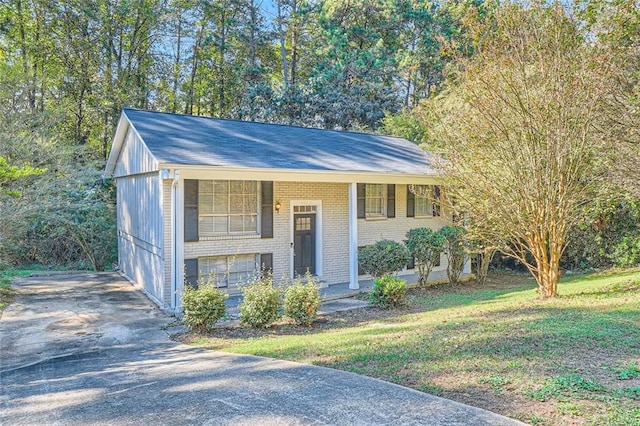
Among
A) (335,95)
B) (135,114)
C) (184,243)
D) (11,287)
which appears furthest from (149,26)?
(184,243)

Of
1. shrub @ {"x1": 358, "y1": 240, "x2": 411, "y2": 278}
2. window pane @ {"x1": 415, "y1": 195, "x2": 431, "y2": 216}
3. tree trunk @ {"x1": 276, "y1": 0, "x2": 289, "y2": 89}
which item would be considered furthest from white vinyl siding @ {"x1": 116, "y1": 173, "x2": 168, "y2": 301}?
tree trunk @ {"x1": 276, "y1": 0, "x2": 289, "y2": 89}

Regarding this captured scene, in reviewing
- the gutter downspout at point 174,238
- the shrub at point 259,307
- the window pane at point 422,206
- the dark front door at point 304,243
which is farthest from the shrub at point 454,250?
the gutter downspout at point 174,238

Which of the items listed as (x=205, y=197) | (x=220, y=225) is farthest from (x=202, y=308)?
(x=205, y=197)

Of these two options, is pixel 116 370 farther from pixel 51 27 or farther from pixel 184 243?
pixel 51 27

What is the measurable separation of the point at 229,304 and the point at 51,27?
20256 mm

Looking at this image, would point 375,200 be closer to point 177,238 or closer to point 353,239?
point 353,239

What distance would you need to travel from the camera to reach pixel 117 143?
→ 1409 centimetres

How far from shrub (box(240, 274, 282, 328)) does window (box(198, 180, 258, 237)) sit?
310 centimetres

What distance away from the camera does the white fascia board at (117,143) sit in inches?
504

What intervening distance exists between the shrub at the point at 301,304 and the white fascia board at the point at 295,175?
294cm

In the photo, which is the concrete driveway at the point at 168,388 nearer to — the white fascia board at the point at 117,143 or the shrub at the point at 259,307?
the shrub at the point at 259,307

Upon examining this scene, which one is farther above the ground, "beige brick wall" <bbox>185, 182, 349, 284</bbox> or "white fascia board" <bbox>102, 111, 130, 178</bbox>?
"white fascia board" <bbox>102, 111, 130, 178</bbox>

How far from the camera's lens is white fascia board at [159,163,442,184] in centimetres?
934

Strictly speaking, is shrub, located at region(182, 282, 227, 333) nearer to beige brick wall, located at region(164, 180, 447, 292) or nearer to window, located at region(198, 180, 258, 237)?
beige brick wall, located at region(164, 180, 447, 292)
